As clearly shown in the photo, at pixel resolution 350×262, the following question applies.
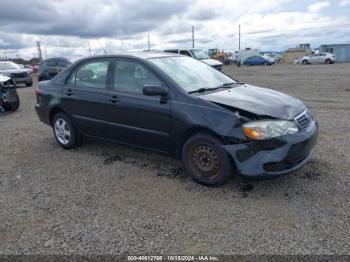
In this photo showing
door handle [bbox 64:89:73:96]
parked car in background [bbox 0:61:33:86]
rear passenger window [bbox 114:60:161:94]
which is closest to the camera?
rear passenger window [bbox 114:60:161:94]

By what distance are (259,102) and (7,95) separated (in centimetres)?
830

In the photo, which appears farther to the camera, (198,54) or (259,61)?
(259,61)

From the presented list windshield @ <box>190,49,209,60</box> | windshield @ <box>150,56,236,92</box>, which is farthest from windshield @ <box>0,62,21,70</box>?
windshield @ <box>150,56,236,92</box>

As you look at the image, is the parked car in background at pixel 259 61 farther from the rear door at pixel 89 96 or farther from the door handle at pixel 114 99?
the door handle at pixel 114 99

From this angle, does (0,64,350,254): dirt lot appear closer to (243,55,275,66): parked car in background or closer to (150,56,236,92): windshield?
(150,56,236,92): windshield

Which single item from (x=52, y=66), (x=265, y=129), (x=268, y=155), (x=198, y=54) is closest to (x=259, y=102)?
(x=265, y=129)

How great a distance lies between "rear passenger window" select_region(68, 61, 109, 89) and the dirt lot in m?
1.18

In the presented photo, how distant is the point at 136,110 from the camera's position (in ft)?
14.4

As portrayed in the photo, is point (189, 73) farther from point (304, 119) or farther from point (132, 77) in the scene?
point (304, 119)

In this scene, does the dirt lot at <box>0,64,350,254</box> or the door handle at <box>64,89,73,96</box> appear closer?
the dirt lot at <box>0,64,350,254</box>

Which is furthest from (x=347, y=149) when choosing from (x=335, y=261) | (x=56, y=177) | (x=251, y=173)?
(x=56, y=177)

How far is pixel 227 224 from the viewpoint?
10.3 feet

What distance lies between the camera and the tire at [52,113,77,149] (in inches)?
217

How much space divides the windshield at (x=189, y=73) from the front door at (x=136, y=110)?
246 millimetres
